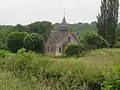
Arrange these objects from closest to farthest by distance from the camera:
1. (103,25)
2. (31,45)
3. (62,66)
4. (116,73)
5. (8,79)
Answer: (116,73)
(8,79)
(62,66)
(103,25)
(31,45)

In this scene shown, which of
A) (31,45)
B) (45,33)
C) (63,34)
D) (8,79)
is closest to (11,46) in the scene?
(31,45)

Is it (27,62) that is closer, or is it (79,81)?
(79,81)

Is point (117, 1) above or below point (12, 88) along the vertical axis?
above

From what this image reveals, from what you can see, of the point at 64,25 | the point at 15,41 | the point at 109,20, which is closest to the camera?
the point at 109,20

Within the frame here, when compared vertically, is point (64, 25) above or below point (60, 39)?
above

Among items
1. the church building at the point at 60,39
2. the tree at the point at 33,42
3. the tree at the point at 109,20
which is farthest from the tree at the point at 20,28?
the tree at the point at 109,20

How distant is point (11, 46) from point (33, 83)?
5305 centimetres

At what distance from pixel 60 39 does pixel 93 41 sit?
2632 cm

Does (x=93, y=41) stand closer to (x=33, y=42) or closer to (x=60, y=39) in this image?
(x=33, y=42)

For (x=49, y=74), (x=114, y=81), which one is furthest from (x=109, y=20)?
(x=114, y=81)

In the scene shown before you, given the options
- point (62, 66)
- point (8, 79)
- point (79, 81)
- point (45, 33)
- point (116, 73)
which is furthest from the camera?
point (45, 33)

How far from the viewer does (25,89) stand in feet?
17.6

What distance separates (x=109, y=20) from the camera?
46906 millimetres

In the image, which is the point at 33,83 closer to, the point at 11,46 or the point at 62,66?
the point at 62,66
